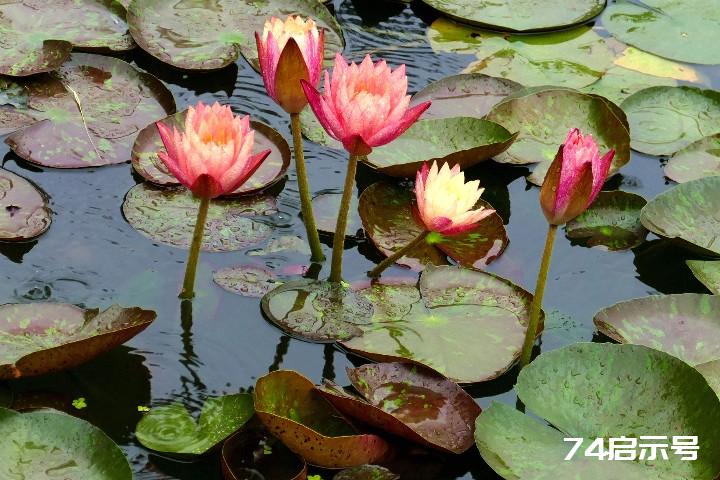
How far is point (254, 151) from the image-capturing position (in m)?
3.04

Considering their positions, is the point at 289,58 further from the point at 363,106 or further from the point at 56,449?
the point at 56,449

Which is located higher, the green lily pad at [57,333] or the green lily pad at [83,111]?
the green lily pad at [83,111]

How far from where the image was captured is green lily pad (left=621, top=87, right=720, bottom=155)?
3338 millimetres

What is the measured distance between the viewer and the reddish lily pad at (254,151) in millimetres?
2906

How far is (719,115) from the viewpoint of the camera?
11.3ft

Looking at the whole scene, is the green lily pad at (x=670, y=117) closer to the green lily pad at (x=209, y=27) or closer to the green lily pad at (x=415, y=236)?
the green lily pad at (x=415, y=236)

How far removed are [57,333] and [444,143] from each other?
1.34 m

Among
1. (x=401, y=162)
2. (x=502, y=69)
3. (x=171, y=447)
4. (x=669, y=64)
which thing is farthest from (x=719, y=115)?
(x=171, y=447)

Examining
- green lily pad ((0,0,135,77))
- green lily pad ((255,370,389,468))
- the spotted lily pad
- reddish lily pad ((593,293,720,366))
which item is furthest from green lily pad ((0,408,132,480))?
green lily pad ((0,0,135,77))

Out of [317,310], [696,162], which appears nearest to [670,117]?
[696,162]

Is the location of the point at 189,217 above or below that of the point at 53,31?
below

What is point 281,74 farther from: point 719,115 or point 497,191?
point 719,115

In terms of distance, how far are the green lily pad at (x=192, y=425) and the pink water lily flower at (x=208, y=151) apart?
1.53 feet

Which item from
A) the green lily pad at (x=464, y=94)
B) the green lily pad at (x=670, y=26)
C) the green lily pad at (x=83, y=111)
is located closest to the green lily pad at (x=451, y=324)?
the green lily pad at (x=464, y=94)
